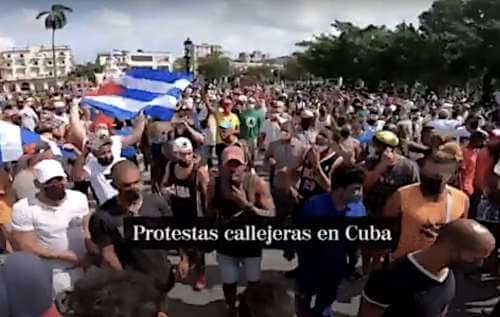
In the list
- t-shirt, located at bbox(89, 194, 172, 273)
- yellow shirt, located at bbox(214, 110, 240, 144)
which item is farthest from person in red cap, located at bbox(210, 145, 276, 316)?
yellow shirt, located at bbox(214, 110, 240, 144)

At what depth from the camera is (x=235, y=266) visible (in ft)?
13.6

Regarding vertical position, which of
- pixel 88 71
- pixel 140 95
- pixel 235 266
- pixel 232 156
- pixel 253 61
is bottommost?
pixel 88 71

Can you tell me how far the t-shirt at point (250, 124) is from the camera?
10.0 m

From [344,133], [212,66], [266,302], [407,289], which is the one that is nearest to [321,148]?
[344,133]

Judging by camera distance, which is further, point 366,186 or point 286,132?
point 286,132

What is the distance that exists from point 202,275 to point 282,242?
4.54ft

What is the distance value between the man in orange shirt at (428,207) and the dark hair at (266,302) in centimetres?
140

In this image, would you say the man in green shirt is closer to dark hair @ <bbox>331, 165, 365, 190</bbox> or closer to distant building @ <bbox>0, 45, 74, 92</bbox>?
dark hair @ <bbox>331, 165, 365, 190</bbox>

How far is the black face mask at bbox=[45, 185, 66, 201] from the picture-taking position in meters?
3.47

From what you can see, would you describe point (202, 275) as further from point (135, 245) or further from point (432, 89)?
point (432, 89)

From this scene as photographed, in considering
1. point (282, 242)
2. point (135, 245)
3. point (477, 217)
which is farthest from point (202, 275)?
point (477, 217)

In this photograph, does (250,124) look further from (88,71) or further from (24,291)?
(88,71)

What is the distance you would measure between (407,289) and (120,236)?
1.75m

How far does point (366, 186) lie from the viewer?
4.99 meters
